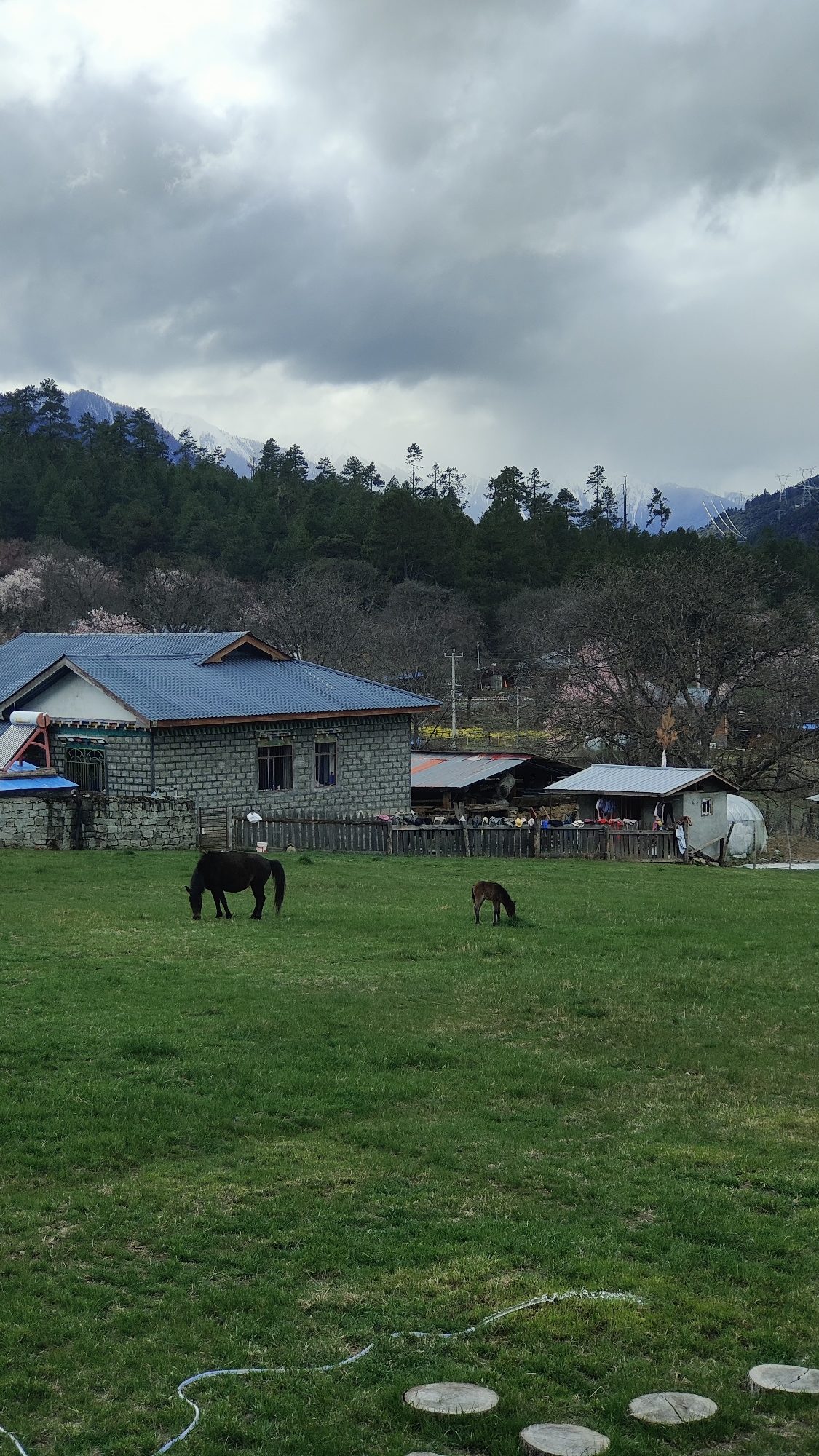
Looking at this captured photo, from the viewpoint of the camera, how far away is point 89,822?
1315 inches

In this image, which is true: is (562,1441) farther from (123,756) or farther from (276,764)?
(276,764)

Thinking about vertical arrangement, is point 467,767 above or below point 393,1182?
above

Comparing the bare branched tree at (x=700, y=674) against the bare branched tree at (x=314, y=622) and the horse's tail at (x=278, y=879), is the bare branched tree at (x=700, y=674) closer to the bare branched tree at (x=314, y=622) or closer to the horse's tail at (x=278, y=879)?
the bare branched tree at (x=314, y=622)

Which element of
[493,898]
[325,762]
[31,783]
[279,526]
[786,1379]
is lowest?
[786,1379]

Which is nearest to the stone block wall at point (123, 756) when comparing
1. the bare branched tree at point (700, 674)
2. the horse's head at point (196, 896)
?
the horse's head at point (196, 896)

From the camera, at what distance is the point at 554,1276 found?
820 cm

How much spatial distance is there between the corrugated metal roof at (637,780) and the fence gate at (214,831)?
12.2 meters

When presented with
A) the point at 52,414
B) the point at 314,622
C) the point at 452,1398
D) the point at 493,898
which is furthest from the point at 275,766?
the point at 52,414

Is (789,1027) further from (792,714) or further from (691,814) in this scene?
(792,714)

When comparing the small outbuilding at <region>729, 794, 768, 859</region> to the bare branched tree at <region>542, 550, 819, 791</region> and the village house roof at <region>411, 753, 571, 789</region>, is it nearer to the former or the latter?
the bare branched tree at <region>542, 550, 819, 791</region>

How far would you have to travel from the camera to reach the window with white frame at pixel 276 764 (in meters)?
40.3

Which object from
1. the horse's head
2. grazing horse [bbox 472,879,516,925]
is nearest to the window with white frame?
the horse's head

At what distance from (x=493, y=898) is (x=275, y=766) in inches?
809

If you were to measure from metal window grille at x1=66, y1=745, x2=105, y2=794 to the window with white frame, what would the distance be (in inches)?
201
